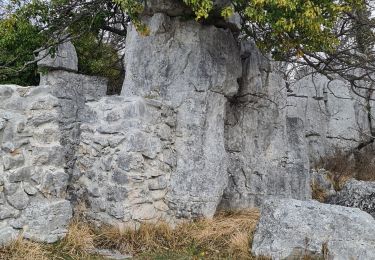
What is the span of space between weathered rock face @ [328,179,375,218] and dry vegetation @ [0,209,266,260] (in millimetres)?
1866

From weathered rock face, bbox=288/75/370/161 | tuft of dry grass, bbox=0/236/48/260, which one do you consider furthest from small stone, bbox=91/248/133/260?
weathered rock face, bbox=288/75/370/161

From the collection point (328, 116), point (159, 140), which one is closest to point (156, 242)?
point (159, 140)

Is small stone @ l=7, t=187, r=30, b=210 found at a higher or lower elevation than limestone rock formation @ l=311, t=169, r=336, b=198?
lower

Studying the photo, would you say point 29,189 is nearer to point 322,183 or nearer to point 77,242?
point 77,242

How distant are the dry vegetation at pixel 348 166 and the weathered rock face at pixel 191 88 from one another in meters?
4.79

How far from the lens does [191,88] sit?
6.35 m

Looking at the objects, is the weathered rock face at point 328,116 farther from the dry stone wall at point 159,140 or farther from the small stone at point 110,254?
the small stone at point 110,254

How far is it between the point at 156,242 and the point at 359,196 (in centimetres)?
339

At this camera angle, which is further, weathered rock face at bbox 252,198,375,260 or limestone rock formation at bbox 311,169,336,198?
limestone rock formation at bbox 311,169,336,198

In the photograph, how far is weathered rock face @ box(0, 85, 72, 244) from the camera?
15.2 feet

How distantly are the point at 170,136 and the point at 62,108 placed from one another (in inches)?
129

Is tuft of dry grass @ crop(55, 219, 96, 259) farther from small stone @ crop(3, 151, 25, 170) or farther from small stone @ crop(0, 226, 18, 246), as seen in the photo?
small stone @ crop(3, 151, 25, 170)

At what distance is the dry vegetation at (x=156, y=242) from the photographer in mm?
4656

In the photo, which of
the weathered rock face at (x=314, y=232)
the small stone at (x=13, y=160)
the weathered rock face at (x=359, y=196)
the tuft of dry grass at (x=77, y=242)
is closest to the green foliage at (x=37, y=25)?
the small stone at (x=13, y=160)
